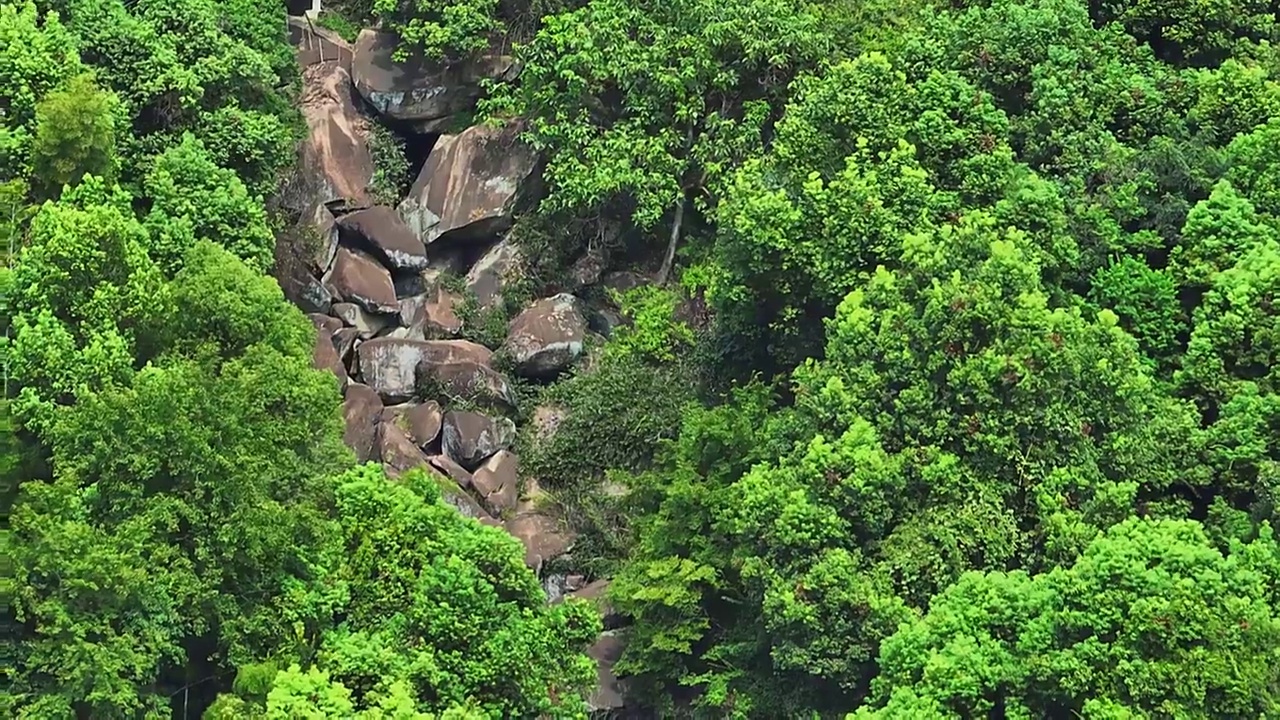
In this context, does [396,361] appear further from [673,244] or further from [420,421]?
[673,244]

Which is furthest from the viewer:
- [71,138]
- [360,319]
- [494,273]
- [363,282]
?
[494,273]

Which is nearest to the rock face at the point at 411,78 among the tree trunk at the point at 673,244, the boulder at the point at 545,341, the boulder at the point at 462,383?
the tree trunk at the point at 673,244

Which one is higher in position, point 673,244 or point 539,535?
point 673,244

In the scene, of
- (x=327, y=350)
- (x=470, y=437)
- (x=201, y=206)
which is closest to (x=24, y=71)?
(x=201, y=206)

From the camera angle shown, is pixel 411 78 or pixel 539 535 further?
pixel 411 78

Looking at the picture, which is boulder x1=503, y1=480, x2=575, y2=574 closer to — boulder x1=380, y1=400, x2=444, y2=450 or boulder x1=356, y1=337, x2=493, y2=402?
boulder x1=380, y1=400, x2=444, y2=450

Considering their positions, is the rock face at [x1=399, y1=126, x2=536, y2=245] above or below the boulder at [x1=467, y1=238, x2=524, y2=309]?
above

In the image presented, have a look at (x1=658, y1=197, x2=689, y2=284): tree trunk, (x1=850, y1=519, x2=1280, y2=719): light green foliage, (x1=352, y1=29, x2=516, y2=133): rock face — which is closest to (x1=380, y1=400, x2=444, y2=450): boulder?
(x1=658, y1=197, x2=689, y2=284): tree trunk
